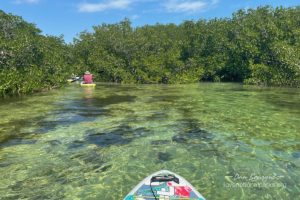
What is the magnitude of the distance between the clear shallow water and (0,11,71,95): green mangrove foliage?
33.7 feet

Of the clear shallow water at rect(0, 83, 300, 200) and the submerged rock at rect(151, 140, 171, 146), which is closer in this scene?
the clear shallow water at rect(0, 83, 300, 200)

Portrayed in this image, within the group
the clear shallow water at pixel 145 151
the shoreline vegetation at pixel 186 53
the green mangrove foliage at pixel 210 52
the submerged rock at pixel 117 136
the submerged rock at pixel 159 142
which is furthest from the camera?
the green mangrove foliage at pixel 210 52

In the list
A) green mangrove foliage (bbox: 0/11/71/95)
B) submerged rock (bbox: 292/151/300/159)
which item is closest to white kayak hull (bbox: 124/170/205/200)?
submerged rock (bbox: 292/151/300/159)

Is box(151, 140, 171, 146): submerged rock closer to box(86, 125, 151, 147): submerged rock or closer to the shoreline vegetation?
box(86, 125, 151, 147): submerged rock

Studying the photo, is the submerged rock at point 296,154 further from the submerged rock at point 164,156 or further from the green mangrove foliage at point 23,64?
the green mangrove foliage at point 23,64

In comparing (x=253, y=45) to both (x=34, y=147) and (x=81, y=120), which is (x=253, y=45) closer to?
(x=81, y=120)

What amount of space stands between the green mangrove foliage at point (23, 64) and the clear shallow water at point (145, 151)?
10.3m

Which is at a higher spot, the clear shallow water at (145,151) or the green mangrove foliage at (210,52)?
the green mangrove foliage at (210,52)

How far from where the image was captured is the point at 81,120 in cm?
1878

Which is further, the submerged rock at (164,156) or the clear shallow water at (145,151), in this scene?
the submerged rock at (164,156)

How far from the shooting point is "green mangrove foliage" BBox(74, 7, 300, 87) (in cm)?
4844

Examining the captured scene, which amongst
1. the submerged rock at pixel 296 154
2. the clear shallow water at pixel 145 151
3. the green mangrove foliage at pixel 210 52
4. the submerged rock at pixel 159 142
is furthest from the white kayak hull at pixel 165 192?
Result: the green mangrove foliage at pixel 210 52

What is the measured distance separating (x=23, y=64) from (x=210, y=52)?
120 ft

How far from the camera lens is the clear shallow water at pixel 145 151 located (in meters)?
9.23
